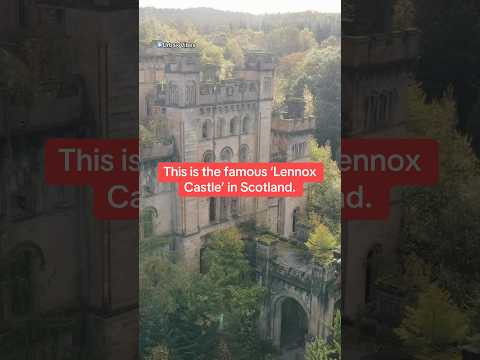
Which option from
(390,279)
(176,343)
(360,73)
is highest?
(360,73)

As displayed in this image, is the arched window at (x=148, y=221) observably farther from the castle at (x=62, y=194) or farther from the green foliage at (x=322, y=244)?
the green foliage at (x=322, y=244)

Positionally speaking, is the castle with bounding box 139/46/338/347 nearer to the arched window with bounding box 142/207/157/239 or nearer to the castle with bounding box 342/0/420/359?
the arched window with bounding box 142/207/157/239

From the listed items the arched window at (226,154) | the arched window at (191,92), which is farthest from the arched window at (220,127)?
the arched window at (191,92)

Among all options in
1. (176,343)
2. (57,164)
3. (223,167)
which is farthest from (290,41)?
(176,343)

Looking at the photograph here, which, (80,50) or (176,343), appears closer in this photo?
(80,50)

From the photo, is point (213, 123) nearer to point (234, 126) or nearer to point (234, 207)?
point (234, 126)

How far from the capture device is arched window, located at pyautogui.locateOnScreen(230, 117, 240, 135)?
575 cm

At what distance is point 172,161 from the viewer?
568cm

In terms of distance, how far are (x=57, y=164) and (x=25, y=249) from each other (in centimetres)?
65

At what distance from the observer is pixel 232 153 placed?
5719 mm

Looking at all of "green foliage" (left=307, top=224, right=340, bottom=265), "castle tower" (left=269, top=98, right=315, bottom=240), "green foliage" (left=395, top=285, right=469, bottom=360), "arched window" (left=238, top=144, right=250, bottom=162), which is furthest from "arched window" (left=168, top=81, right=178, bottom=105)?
"green foliage" (left=395, top=285, right=469, bottom=360)

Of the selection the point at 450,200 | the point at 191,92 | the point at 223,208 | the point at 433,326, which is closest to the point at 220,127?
the point at 191,92

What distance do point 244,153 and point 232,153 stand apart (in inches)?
3.5

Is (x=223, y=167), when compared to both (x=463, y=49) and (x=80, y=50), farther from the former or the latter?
(x=463, y=49)
